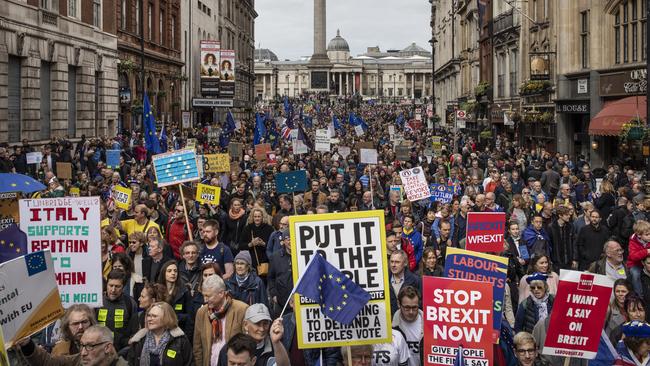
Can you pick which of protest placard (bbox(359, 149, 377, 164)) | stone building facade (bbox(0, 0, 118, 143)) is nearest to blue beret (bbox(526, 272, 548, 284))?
protest placard (bbox(359, 149, 377, 164))

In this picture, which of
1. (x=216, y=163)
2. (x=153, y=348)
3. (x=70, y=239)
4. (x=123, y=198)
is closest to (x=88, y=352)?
(x=153, y=348)

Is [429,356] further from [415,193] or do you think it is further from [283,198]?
[415,193]

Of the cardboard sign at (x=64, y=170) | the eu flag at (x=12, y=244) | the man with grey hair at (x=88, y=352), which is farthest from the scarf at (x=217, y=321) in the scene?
the cardboard sign at (x=64, y=170)

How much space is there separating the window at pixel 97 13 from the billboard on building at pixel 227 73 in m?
13.1

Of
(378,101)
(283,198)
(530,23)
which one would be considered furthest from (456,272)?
(378,101)

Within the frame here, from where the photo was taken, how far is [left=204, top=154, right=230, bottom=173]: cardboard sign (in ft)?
66.3

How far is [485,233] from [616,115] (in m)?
15.8

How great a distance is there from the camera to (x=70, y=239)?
7828 millimetres

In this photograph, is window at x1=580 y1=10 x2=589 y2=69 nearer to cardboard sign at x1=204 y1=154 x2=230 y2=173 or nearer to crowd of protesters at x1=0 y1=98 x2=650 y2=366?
crowd of protesters at x1=0 y1=98 x2=650 y2=366

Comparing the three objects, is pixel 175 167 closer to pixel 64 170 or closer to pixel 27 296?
pixel 64 170

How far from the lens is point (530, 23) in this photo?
35688 millimetres

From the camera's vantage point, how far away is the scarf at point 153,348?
6676 millimetres

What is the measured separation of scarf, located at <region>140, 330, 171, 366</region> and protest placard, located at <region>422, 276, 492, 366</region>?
2.13 metres

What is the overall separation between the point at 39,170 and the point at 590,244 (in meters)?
17.1
